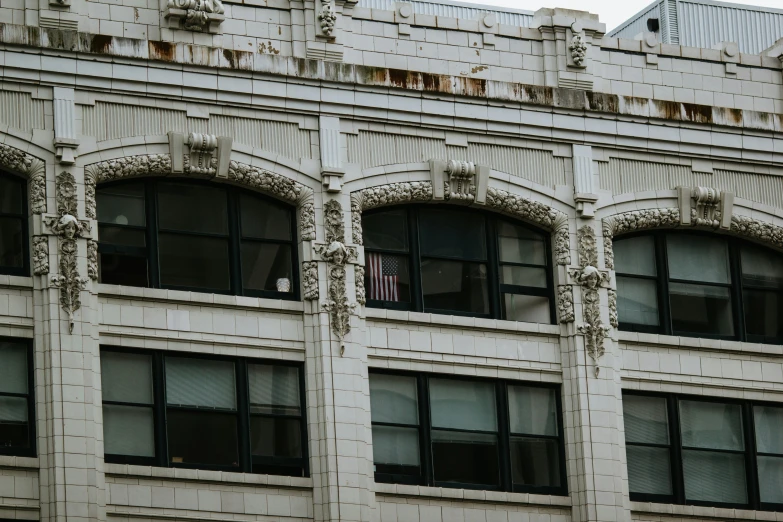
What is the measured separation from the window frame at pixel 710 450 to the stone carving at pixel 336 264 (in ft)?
18.2

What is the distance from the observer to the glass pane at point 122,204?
118ft

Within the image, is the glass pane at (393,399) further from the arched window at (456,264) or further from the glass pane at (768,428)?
the glass pane at (768,428)

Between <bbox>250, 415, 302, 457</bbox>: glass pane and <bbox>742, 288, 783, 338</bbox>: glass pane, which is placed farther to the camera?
<bbox>742, 288, 783, 338</bbox>: glass pane

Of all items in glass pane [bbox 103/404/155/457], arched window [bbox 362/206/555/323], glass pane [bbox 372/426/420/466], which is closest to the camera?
glass pane [bbox 103/404/155/457]

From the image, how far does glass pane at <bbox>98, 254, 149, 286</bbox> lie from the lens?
117 feet

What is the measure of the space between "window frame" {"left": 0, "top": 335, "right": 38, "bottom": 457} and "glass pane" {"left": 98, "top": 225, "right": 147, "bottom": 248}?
2330 mm

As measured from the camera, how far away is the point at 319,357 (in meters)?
36.1

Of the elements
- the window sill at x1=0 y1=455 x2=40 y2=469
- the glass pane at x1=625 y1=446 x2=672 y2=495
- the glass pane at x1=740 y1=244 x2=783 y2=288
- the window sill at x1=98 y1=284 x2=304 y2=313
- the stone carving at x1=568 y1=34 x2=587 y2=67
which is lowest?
the window sill at x1=0 y1=455 x2=40 y2=469

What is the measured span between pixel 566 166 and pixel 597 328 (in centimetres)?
314

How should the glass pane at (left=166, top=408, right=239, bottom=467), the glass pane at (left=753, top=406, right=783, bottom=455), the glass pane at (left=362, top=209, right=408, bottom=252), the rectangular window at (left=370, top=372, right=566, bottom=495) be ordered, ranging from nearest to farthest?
the glass pane at (left=166, top=408, right=239, bottom=467) < the rectangular window at (left=370, top=372, right=566, bottom=495) < the glass pane at (left=362, top=209, right=408, bottom=252) < the glass pane at (left=753, top=406, right=783, bottom=455)

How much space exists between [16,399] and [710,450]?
1265cm

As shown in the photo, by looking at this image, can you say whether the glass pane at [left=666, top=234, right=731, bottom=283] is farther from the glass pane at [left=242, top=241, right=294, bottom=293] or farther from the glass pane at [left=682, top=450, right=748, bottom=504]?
the glass pane at [left=242, top=241, right=294, bottom=293]

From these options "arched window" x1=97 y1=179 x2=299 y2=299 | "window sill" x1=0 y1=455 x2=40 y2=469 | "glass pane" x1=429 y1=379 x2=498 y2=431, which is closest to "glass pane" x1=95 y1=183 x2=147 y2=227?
"arched window" x1=97 y1=179 x2=299 y2=299

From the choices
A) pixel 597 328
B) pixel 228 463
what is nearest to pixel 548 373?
pixel 597 328
